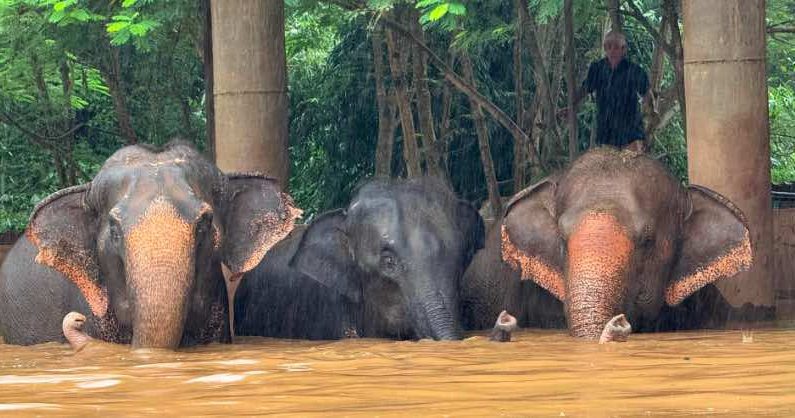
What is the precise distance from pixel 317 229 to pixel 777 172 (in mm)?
13188

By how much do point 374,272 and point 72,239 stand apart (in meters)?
1.62

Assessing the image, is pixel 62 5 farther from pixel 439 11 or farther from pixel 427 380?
pixel 427 380

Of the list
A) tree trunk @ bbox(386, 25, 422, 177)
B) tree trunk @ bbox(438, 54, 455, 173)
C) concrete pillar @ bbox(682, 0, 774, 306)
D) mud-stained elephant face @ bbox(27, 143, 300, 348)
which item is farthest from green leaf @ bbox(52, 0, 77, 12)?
tree trunk @ bbox(438, 54, 455, 173)

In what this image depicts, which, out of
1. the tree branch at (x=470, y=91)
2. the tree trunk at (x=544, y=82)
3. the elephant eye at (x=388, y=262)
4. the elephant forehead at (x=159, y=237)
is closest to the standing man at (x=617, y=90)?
the tree branch at (x=470, y=91)

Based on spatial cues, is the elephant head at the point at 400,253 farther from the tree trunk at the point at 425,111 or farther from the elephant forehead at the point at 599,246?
the tree trunk at the point at 425,111

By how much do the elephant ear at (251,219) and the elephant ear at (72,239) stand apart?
70 centimetres

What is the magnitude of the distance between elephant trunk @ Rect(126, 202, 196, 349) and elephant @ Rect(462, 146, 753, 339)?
1942 mm

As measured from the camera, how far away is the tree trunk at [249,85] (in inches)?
378

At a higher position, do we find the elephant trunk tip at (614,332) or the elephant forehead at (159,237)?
the elephant forehead at (159,237)

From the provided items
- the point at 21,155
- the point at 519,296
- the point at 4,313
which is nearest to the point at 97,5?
the point at 4,313

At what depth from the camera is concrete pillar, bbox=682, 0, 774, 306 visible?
30.6ft

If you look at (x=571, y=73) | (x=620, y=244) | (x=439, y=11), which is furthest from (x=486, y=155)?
(x=620, y=244)

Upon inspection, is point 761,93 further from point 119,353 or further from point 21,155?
point 21,155

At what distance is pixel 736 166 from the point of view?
9336 millimetres
